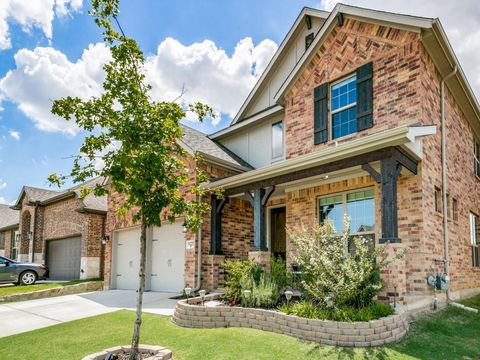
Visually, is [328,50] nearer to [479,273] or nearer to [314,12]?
[314,12]

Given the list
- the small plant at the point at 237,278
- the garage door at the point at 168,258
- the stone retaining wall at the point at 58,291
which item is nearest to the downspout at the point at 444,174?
the small plant at the point at 237,278

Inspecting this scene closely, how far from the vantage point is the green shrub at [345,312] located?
592cm

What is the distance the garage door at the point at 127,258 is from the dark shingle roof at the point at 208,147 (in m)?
3.80

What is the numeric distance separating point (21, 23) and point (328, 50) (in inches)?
325

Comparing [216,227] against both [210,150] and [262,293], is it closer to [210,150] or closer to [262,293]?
[210,150]

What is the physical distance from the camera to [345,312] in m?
6.01

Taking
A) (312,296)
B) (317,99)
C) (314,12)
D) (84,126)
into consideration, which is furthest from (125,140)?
(314,12)

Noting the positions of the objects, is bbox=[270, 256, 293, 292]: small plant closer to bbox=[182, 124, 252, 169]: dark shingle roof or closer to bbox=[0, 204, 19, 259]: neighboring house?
bbox=[182, 124, 252, 169]: dark shingle roof

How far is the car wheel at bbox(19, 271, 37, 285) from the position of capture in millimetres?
16141

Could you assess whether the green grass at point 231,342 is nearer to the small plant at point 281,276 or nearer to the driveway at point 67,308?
the driveway at point 67,308

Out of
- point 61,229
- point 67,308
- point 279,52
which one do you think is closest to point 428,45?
point 279,52

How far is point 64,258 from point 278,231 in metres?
12.6

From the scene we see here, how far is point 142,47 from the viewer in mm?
5672

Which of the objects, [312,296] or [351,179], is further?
[351,179]
